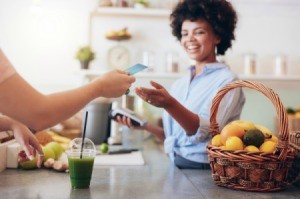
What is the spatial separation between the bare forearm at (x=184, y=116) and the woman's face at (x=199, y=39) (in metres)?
0.37

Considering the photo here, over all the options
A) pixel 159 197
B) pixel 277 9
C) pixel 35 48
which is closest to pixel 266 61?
pixel 277 9

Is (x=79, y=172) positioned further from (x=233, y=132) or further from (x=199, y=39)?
(x=199, y=39)

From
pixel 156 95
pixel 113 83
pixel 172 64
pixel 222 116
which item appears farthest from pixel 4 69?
pixel 172 64

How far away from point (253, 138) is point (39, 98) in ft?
1.99

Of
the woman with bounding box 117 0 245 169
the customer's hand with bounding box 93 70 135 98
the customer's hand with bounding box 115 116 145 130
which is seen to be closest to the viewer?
the customer's hand with bounding box 93 70 135 98

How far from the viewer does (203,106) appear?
1618mm

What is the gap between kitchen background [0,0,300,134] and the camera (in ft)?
10.5

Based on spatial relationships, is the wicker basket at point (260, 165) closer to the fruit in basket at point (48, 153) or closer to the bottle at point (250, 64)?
the fruit in basket at point (48, 153)

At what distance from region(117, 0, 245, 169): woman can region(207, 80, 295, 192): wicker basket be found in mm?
298

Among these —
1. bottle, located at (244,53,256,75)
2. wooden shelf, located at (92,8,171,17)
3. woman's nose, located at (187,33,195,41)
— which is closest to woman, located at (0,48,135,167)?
woman's nose, located at (187,33,195,41)

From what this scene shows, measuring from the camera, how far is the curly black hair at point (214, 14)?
173 cm

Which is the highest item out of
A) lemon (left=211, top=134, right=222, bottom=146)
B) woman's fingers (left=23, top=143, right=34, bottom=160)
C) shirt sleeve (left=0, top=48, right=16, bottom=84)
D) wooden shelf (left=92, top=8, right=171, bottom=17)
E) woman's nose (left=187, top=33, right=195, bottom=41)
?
wooden shelf (left=92, top=8, right=171, bottom=17)

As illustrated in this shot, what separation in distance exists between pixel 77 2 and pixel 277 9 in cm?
159

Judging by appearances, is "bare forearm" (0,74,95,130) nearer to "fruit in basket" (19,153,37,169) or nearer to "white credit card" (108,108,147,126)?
"fruit in basket" (19,153,37,169)
